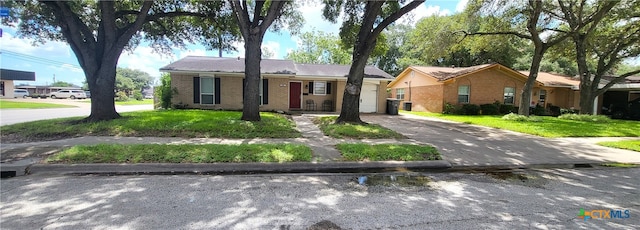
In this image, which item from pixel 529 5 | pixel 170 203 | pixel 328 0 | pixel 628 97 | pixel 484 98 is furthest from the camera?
pixel 628 97

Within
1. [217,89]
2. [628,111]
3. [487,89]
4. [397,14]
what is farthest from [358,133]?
[628,111]

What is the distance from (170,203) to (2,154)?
17.1ft

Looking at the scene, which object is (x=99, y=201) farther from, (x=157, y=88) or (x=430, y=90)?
(x=430, y=90)

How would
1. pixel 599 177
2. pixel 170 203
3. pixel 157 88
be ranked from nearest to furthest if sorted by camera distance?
pixel 170 203 → pixel 599 177 → pixel 157 88

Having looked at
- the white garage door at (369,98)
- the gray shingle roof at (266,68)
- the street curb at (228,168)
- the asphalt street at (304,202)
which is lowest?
the asphalt street at (304,202)

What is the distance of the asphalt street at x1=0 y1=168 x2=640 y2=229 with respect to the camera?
317cm

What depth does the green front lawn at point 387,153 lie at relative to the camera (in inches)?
243

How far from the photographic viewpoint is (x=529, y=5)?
54.0 ft

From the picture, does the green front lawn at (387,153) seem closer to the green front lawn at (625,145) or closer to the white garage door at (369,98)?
the green front lawn at (625,145)

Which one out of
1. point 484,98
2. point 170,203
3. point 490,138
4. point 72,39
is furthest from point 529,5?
point 72,39

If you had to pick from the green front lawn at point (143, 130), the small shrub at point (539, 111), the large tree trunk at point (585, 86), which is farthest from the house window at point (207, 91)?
the small shrub at point (539, 111)

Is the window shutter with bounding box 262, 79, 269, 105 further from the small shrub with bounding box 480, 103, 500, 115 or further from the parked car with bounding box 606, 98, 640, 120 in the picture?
the parked car with bounding box 606, 98, 640, 120

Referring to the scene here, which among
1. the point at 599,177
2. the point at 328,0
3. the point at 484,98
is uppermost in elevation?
the point at 328,0

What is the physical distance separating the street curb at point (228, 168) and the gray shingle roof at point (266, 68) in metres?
11.7
